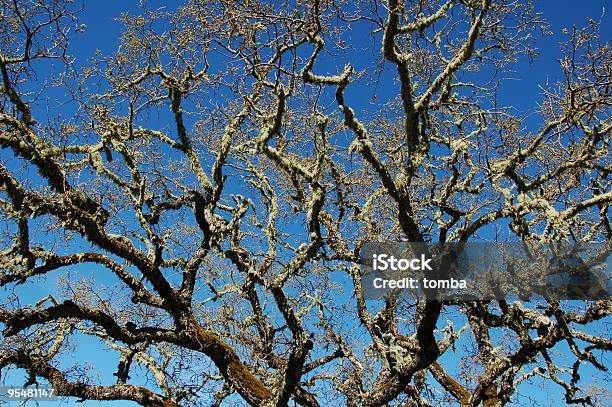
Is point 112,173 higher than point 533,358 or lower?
higher

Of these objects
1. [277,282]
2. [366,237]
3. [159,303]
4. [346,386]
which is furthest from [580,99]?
[159,303]

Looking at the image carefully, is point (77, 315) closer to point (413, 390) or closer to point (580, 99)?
Answer: point (413, 390)

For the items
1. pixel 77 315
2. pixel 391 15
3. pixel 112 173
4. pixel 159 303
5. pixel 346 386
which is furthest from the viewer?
pixel 346 386

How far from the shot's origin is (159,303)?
22.6 ft

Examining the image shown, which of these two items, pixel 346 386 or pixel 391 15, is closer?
pixel 391 15

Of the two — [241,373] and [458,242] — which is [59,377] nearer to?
[241,373]

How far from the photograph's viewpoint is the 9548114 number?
24.5ft

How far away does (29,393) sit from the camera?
772 centimetres

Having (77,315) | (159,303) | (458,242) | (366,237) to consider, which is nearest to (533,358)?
Result: (458,242)

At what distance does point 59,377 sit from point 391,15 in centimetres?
635

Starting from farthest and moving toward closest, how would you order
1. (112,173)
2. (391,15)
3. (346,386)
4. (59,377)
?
(346,386), (112,173), (59,377), (391,15)

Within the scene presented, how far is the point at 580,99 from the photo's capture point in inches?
294

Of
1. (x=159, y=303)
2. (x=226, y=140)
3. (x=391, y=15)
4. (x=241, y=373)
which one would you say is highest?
(x=226, y=140)

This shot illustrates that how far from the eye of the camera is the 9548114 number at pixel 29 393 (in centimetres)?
746
